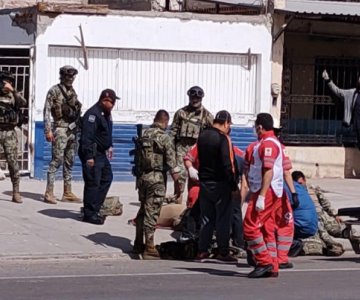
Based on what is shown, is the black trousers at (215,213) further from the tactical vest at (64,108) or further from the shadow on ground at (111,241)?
the tactical vest at (64,108)

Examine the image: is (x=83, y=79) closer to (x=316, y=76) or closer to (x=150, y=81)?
(x=150, y=81)

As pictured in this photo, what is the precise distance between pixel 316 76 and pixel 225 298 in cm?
1330

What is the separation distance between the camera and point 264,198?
456 inches

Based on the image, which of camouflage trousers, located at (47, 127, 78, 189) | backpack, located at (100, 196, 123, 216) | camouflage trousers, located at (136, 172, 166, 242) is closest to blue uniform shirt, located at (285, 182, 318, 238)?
camouflage trousers, located at (136, 172, 166, 242)

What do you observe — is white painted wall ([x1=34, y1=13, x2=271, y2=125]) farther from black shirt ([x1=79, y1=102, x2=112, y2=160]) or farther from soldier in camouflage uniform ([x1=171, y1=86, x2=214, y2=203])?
black shirt ([x1=79, y1=102, x2=112, y2=160])

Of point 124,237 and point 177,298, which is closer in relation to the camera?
point 177,298

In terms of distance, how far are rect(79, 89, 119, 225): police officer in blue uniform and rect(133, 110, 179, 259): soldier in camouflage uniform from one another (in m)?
1.65

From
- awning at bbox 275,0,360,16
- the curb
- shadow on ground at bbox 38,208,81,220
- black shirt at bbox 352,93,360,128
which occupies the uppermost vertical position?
awning at bbox 275,0,360,16

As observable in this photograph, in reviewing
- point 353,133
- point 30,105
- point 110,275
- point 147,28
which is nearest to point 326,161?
point 353,133

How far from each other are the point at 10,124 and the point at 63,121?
85cm

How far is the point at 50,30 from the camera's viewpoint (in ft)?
63.3

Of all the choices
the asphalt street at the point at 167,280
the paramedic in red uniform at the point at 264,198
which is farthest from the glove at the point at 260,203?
the asphalt street at the point at 167,280

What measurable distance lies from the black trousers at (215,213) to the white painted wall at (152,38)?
23.2 ft

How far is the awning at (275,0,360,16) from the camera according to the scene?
21297 millimetres
